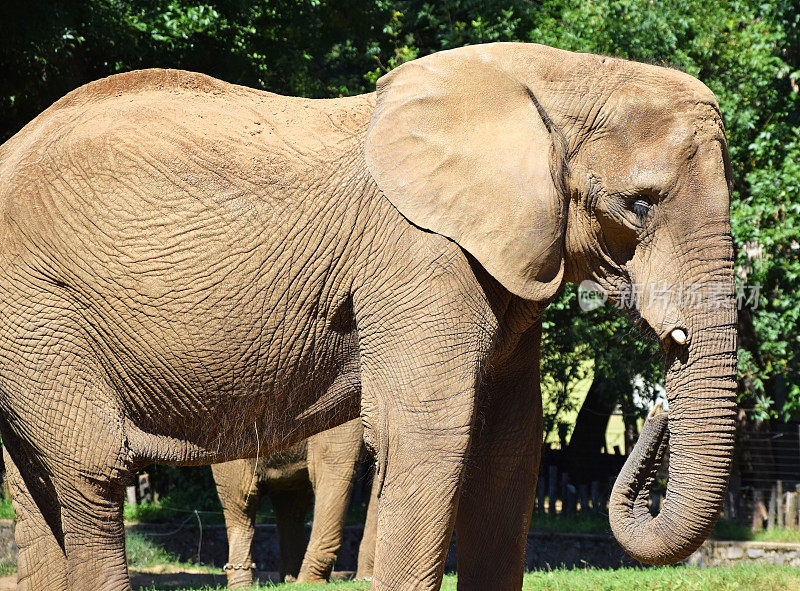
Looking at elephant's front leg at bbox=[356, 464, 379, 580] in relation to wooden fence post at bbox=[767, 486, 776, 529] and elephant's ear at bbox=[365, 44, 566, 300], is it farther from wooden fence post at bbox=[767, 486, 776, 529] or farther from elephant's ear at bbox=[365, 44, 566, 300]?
wooden fence post at bbox=[767, 486, 776, 529]

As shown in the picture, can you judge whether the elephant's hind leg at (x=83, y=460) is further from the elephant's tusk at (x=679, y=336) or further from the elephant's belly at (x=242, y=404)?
the elephant's tusk at (x=679, y=336)

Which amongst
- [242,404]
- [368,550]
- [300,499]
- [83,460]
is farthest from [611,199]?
[300,499]

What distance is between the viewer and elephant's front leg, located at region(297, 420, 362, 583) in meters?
9.14

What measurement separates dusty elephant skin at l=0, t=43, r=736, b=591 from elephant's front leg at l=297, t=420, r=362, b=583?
4536 millimetres

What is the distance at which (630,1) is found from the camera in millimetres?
12703

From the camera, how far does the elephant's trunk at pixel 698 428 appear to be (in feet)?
13.1

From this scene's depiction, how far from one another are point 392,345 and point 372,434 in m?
0.37

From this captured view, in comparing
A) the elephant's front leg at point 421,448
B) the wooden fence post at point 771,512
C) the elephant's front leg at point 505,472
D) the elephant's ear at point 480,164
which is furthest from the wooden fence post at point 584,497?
the elephant's ear at point 480,164

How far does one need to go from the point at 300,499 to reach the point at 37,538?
627cm

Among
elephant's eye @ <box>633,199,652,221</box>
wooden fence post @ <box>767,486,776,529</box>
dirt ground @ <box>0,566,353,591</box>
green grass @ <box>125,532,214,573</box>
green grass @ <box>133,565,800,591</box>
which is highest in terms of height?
elephant's eye @ <box>633,199,652,221</box>

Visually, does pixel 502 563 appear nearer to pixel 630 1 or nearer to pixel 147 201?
pixel 147 201

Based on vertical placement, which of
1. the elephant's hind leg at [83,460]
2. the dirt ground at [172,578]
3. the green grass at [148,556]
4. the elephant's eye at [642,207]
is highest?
the elephant's eye at [642,207]

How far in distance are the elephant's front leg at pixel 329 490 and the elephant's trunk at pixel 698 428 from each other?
539 cm

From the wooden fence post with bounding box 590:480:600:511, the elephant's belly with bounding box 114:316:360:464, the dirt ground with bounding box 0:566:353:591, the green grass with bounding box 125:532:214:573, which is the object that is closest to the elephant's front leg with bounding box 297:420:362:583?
the dirt ground with bounding box 0:566:353:591
